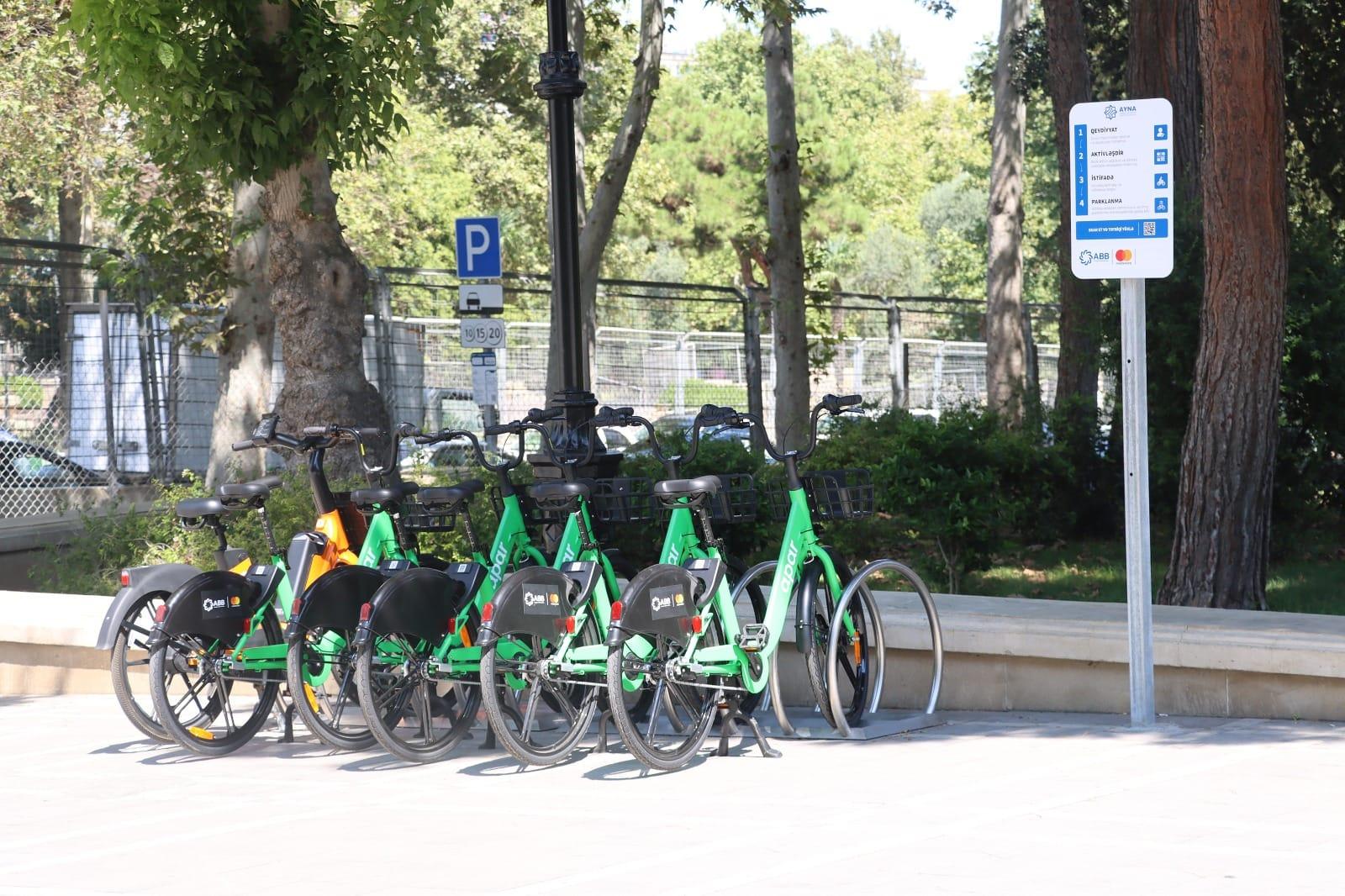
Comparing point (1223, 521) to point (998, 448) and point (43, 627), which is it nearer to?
point (998, 448)

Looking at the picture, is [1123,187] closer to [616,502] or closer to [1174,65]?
[616,502]

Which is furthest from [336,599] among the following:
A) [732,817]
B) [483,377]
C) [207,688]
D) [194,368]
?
[194,368]

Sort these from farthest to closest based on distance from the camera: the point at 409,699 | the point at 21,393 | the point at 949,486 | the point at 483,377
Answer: the point at 21,393, the point at 483,377, the point at 949,486, the point at 409,699

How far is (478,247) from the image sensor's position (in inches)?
551

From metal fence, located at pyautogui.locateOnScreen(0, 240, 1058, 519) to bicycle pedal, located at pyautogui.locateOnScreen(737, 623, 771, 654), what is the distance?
7207 millimetres

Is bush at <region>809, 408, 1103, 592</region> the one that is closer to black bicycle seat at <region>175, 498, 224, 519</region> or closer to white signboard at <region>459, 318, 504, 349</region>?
white signboard at <region>459, 318, 504, 349</region>

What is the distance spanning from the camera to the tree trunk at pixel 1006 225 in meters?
22.2

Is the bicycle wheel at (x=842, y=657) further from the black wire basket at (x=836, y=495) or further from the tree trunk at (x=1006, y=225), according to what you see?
the tree trunk at (x=1006, y=225)

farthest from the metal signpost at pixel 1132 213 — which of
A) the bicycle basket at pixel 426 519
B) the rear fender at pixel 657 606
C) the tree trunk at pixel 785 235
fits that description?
the tree trunk at pixel 785 235

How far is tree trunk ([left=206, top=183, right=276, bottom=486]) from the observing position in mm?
14797

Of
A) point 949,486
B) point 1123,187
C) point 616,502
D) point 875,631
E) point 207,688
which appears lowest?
point 207,688

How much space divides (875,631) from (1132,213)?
214 centimetres

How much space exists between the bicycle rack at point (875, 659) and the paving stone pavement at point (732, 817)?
0.33 feet

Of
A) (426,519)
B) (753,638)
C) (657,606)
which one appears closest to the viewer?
(657,606)
